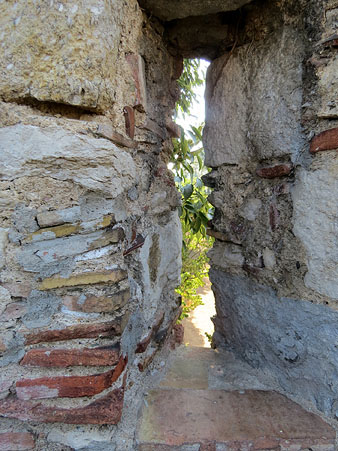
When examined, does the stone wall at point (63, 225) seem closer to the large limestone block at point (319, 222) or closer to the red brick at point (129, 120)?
the red brick at point (129, 120)

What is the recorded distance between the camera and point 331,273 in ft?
2.78

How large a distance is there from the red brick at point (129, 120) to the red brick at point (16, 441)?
2.71 ft

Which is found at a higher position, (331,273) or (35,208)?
(35,208)

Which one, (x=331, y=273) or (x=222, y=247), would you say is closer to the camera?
(x=331, y=273)

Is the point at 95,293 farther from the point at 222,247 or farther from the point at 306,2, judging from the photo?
the point at 306,2

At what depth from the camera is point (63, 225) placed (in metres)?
0.74

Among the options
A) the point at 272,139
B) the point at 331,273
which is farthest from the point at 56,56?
the point at 331,273

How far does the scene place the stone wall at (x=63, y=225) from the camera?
0.68 m

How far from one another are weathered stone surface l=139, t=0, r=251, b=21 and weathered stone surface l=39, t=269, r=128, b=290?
801 millimetres

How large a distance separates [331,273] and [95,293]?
644mm

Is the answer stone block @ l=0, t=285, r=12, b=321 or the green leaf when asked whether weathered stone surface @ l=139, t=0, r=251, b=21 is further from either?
the green leaf

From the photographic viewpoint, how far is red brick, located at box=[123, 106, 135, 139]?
2.85 ft

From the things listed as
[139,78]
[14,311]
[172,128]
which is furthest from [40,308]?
[172,128]

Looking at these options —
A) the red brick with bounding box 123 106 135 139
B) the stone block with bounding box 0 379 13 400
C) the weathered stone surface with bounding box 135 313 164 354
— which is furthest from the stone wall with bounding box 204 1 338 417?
the stone block with bounding box 0 379 13 400
